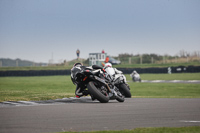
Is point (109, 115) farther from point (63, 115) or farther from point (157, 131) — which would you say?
point (157, 131)

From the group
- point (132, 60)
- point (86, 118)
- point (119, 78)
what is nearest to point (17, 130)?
point (86, 118)

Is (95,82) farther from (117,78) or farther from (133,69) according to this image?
(133,69)

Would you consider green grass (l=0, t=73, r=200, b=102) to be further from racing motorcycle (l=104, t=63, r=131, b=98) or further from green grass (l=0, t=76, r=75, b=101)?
racing motorcycle (l=104, t=63, r=131, b=98)

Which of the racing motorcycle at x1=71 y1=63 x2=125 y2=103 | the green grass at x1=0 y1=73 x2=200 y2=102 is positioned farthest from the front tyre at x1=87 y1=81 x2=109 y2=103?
the green grass at x1=0 y1=73 x2=200 y2=102

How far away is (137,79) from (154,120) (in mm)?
28652

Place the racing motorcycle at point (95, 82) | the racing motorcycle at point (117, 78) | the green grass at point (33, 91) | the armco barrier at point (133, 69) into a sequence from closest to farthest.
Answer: the racing motorcycle at point (95, 82) < the green grass at point (33, 91) < the racing motorcycle at point (117, 78) < the armco barrier at point (133, 69)

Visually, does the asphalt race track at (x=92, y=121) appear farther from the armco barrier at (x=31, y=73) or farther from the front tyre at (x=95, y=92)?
the armco barrier at (x=31, y=73)

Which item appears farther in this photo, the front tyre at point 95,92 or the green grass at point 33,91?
the green grass at point 33,91

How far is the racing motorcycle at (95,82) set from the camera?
39.3 feet

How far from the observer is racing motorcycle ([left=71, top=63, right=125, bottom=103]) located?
11977 millimetres

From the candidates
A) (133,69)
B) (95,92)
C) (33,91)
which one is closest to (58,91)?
(33,91)

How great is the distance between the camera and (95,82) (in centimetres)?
1231

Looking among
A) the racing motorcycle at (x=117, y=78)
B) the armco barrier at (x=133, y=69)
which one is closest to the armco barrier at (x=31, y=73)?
the armco barrier at (x=133, y=69)

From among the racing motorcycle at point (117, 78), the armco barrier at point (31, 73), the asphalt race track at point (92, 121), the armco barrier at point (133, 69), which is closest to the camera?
the asphalt race track at point (92, 121)
